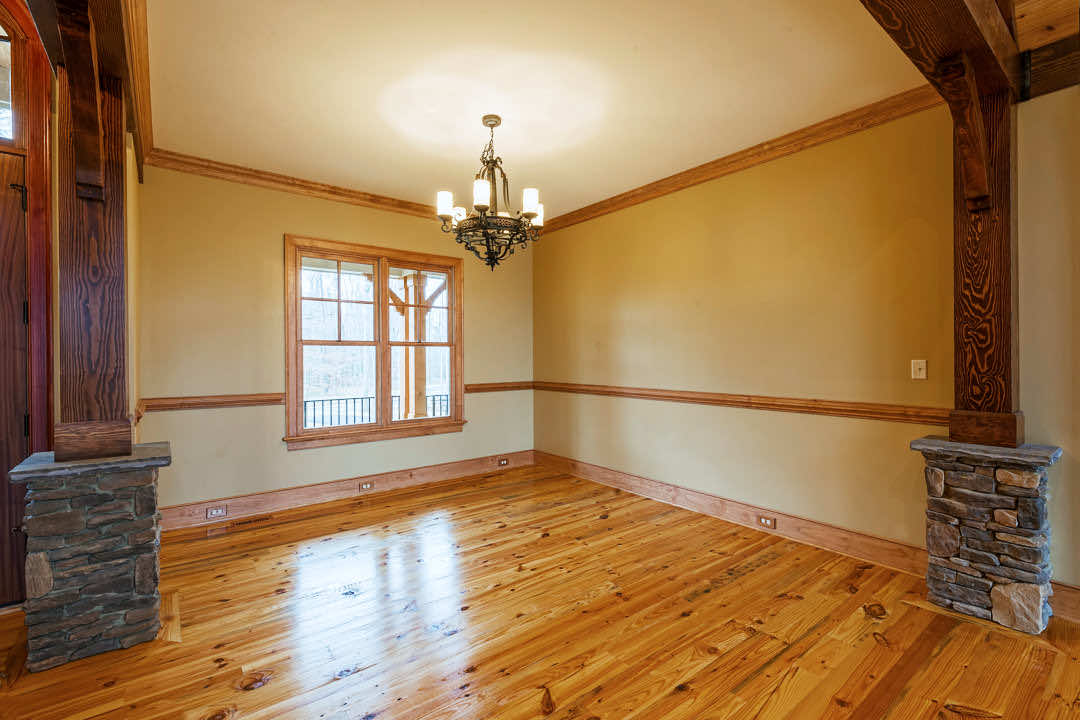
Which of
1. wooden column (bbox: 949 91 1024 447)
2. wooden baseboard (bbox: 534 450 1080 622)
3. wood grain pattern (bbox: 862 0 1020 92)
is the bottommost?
wooden baseboard (bbox: 534 450 1080 622)

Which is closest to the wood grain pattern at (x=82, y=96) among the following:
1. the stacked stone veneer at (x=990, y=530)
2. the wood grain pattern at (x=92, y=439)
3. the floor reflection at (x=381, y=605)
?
the wood grain pattern at (x=92, y=439)

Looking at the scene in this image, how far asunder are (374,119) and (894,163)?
324 cm

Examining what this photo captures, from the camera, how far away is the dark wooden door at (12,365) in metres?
2.61

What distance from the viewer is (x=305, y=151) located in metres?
3.82

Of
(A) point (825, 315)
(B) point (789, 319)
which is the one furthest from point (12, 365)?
(A) point (825, 315)

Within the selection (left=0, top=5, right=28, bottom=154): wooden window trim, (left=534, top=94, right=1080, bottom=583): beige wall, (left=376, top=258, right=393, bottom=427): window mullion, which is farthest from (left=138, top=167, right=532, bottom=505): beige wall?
(left=534, top=94, right=1080, bottom=583): beige wall

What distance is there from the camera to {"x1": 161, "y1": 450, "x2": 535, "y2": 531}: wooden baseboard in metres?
3.90

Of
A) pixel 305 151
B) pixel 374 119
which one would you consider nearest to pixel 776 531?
pixel 374 119

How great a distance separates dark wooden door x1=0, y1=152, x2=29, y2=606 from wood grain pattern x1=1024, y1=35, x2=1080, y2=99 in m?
5.20

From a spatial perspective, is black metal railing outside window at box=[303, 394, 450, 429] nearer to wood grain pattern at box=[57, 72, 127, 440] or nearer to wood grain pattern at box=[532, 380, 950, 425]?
wood grain pattern at box=[532, 380, 950, 425]

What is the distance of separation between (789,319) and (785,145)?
4.00 ft

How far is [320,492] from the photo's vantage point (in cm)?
452

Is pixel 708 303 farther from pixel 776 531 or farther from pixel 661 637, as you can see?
pixel 661 637

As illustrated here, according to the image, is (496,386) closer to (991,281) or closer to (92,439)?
(92,439)
